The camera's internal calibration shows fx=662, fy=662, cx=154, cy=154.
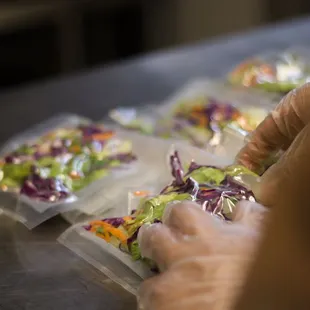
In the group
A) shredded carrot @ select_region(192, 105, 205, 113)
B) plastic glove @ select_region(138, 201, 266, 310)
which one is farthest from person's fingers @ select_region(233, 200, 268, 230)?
shredded carrot @ select_region(192, 105, 205, 113)

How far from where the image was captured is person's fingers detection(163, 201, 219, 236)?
0.59 metres

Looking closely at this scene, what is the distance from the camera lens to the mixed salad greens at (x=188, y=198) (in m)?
0.66

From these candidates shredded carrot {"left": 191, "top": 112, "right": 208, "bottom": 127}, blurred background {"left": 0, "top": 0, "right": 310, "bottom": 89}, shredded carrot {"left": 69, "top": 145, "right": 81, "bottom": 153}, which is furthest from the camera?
blurred background {"left": 0, "top": 0, "right": 310, "bottom": 89}

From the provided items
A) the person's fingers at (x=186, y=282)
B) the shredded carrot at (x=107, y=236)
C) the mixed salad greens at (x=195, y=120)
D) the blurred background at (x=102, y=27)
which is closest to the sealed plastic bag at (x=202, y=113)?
the mixed salad greens at (x=195, y=120)

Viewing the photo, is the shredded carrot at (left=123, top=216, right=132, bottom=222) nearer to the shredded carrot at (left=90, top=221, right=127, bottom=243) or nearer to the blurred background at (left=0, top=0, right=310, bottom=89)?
the shredded carrot at (left=90, top=221, right=127, bottom=243)

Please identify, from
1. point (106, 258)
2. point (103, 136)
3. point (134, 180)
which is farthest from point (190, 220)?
point (103, 136)

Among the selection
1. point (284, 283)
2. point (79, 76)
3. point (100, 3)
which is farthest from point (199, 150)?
point (100, 3)

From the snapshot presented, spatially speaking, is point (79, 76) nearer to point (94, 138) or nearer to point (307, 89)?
point (94, 138)

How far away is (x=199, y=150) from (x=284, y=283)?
0.42m

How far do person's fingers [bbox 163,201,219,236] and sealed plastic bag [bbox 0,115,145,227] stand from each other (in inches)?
9.9

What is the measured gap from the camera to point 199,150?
0.87m

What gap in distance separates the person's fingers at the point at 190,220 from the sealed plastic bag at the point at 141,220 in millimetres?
36

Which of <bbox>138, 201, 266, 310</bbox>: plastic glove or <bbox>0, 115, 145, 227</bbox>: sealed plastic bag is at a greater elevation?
<bbox>138, 201, 266, 310</bbox>: plastic glove

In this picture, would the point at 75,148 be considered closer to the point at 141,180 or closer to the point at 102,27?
the point at 141,180
